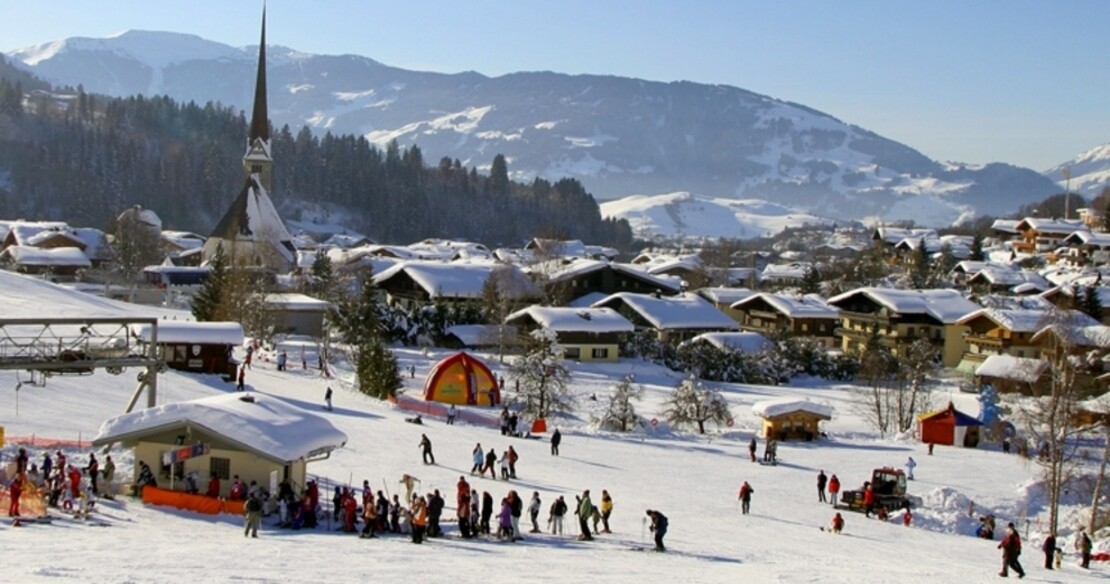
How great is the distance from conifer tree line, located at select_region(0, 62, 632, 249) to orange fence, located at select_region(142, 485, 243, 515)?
303 feet

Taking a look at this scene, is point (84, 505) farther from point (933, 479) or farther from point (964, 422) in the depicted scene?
point (964, 422)

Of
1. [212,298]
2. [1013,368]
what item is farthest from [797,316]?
[212,298]

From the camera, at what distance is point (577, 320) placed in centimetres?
5234

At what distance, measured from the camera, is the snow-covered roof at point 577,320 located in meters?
51.9

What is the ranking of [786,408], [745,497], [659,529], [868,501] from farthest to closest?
[786,408] < [868,501] < [745,497] < [659,529]

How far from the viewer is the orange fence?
19031 millimetres

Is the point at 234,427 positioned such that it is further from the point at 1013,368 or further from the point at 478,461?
the point at 1013,368

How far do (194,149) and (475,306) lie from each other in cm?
10177

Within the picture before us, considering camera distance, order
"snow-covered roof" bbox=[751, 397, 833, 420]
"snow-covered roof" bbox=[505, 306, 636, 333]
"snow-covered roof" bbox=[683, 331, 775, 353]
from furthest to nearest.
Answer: "snow-covered roof" bbox=[683, 331, 775, 353]
"snow-covered roof" bbox=[505, 306, 636, 333]
"snow-covered roof" bbox=[751, 397, 833, 420]

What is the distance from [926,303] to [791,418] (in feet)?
95.0

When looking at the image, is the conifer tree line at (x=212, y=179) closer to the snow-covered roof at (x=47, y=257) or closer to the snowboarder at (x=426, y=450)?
the snow-covered roof at (x=47, y=257)

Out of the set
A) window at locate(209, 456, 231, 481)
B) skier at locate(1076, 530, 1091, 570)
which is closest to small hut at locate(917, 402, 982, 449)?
skier at locate(1076, 530, 1091, 570)

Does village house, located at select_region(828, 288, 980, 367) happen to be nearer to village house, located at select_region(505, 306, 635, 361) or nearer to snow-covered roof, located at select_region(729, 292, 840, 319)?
snow-covered roof, located at select_region(729, 292, 840, 319)

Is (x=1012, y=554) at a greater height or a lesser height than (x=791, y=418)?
greater
